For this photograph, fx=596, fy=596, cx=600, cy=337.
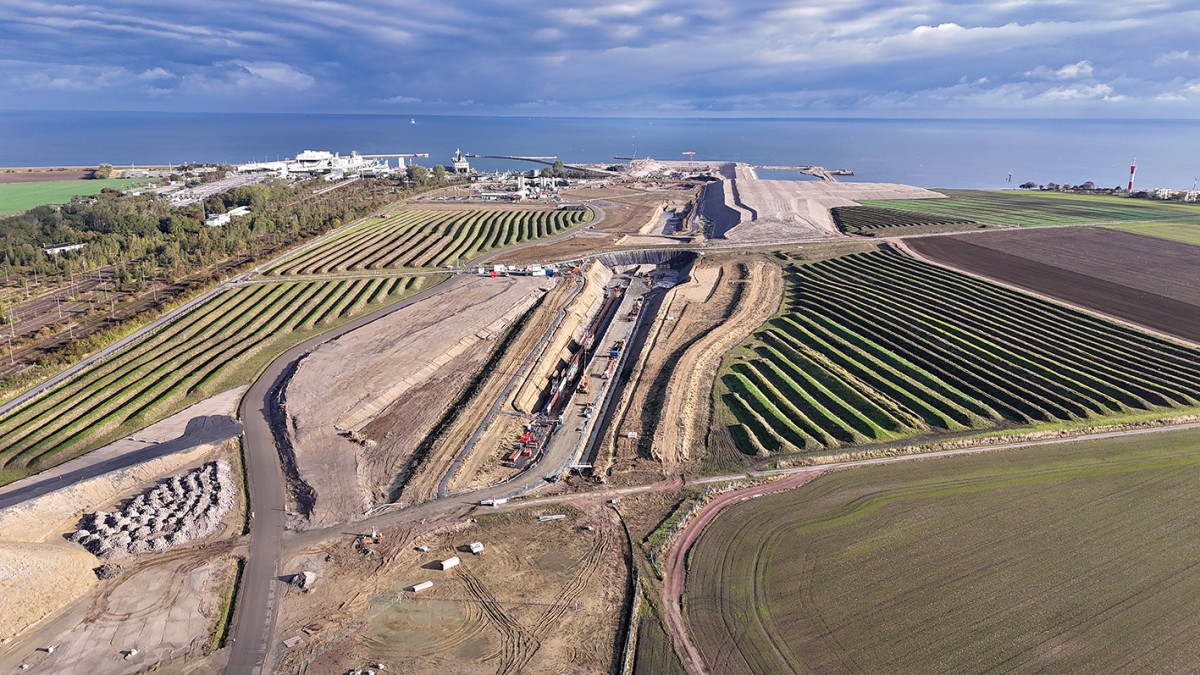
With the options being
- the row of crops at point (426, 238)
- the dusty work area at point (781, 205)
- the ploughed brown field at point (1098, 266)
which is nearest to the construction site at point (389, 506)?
the row of crops at point (426, 238)

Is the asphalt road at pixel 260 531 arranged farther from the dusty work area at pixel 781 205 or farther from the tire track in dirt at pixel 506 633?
the dusty work area at pixel 781 205

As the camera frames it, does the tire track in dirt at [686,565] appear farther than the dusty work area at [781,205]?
No

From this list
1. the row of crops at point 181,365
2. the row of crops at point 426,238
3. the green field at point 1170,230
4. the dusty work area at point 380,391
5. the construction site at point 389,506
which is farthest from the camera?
the green field at point 1170,230

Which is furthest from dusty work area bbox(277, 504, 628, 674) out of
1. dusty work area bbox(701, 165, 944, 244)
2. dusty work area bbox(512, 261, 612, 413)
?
dusty work area bbox(701, 165, 944, 244)

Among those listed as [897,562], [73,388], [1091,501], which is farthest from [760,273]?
[73,388]

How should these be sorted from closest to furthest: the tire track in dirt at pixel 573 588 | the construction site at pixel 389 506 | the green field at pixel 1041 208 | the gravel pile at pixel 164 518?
the construction site at pixel 389 506 → the tire track in dirt at pixel 573 588 → the gravel pile at pixel 164 518 → the green field at pixel 1041 208

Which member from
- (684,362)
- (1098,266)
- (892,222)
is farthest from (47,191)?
(1098,266)

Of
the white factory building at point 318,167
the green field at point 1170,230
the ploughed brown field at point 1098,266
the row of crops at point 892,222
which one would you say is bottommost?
the ploughed brown field at point 1098,266
